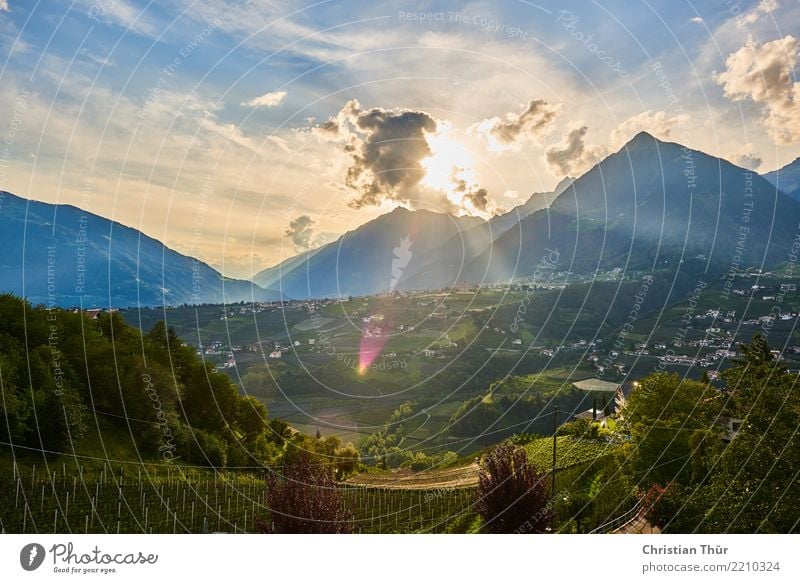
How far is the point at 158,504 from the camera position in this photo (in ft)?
76.2

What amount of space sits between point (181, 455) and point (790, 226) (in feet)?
740

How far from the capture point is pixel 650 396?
22250 millimetres

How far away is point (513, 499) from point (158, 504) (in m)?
17.0

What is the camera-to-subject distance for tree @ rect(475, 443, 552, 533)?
41.2ft

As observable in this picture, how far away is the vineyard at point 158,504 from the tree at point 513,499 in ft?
9.27

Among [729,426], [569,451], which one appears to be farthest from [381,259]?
[729,426]

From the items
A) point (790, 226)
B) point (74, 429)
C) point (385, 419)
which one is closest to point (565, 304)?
point (385, 419)

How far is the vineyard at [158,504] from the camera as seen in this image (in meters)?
18.3

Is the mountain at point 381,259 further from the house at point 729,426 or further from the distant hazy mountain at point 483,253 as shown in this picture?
the house at point 729,426

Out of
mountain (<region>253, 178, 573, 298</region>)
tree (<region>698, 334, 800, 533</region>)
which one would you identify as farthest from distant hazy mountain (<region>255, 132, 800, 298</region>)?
tree (<region>698, 334, 800, 533</region>)

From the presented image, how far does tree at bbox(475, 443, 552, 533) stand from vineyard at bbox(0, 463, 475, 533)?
2.82m

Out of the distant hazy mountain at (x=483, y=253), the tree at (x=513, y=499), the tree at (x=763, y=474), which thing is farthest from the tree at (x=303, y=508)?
the distant hazy mountain at (x=483, y=253)

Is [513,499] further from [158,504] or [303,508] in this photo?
[158,504]
